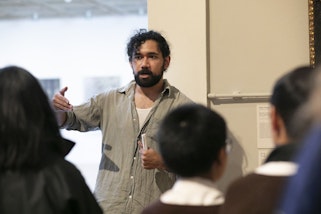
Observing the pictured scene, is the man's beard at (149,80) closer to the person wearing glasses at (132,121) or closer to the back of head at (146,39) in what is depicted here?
the person wearing glasses at (132,121)

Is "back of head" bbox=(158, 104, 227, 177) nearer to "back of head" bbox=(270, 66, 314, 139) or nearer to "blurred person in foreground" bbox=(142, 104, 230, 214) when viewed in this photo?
"blurred person in foreground" bbox=(142, 104, 230, 214)

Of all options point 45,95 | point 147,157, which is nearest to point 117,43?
point 147,157

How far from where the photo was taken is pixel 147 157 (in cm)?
210

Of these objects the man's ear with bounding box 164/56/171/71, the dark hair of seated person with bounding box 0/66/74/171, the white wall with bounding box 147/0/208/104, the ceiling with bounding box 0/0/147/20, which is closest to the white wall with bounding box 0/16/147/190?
the ceiling with bounding box 0/0/147/20

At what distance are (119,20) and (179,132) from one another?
12.2 feet

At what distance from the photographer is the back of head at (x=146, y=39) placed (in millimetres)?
2338

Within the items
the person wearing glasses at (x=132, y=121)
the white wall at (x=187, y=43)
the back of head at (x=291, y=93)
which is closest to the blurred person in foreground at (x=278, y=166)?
the back of head at (x=291, y=93)

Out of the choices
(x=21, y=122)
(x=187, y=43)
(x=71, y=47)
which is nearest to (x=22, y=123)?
(x=21, y=122)

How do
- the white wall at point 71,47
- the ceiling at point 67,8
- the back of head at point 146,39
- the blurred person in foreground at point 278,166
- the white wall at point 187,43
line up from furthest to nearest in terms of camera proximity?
the white wall at point 71,47 → the ceiling at point 67,8 → the white wall at point 187,43 → the back of head at point 146,39 → the blurred person in foreground at point 278,166

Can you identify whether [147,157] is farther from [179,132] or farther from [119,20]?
[119,20]

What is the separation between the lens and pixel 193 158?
1.26 metres

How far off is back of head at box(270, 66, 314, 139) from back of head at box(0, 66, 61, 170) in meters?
0.57

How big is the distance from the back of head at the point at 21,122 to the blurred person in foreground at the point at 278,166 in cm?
47

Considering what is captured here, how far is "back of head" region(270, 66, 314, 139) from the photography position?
1149 mm
